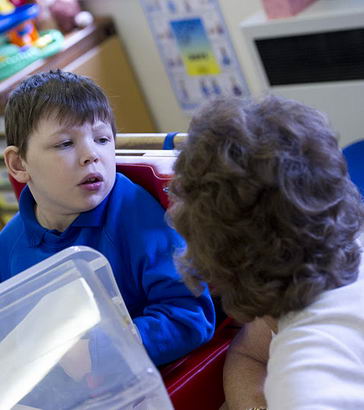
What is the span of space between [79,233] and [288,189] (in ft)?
1.71

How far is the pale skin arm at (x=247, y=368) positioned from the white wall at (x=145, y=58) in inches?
65.9

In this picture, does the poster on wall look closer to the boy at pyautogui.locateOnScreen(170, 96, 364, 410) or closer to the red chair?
the red chair

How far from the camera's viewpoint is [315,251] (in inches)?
30.7

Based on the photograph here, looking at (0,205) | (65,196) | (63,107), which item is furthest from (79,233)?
(0,205)

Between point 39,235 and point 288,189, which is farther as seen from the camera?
point 39,235

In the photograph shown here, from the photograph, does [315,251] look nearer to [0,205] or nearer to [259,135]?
[259,135]

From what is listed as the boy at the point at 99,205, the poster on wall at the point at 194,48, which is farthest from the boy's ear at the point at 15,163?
the poster on wall at the point at 194,48

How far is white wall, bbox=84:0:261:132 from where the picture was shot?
2582 millimetres

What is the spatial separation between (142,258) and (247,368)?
23 centimetres

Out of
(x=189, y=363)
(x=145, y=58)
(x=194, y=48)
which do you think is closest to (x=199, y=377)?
(x=189, y=363)

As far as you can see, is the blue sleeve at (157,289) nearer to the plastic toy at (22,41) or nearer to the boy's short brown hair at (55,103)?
the boy's short brown hair at (55,103)

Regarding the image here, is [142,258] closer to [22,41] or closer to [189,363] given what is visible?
[189,363]

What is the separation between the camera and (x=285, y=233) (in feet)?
2.50

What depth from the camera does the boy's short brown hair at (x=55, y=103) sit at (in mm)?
1131
